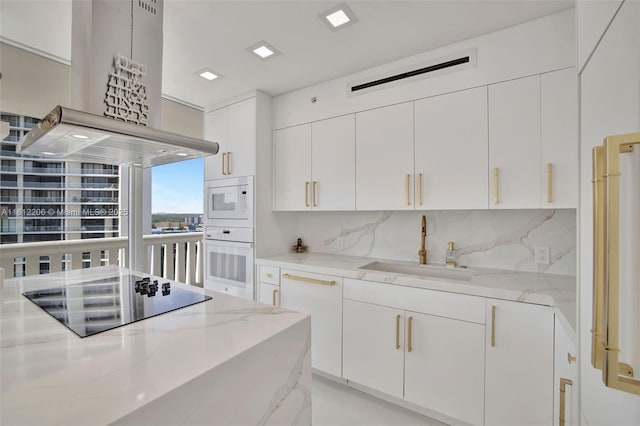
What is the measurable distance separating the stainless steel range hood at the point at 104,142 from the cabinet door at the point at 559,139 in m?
1.90

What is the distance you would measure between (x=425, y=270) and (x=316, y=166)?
126 centimetres

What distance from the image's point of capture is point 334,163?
2.53m

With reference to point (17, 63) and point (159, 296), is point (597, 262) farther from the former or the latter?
point (17, 63)

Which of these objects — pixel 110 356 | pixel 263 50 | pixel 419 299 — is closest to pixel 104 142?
pixel 110 356

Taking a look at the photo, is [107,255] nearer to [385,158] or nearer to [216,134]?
[216,134]

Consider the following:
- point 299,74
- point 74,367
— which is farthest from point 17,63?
point 74,367

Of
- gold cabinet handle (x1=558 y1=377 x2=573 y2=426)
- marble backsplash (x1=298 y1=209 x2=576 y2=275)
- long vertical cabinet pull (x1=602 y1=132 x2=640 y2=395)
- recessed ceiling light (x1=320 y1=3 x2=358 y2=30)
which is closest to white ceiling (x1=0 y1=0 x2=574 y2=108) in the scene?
recessed ceiling light (x1=320 y1=3 x2=358 y2=30)

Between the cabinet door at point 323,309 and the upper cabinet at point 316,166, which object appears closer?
the cabinet door at point 323,309

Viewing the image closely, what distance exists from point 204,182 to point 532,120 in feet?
9.38

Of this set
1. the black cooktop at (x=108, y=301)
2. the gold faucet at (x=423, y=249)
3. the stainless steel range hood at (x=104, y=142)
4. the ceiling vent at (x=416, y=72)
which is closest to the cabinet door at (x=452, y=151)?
the ceiling vent at (x=416, y=72)

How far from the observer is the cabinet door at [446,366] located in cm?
167

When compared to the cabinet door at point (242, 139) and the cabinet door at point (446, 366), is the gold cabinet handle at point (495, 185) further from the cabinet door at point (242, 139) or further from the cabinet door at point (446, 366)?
the cabinet door at point (242, 139)

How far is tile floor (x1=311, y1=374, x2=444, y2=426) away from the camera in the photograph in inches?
73.6

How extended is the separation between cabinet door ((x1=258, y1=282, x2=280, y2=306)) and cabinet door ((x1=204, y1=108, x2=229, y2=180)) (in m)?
1.22
